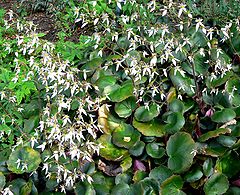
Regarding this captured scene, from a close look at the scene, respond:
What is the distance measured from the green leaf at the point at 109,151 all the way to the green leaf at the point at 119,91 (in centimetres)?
31

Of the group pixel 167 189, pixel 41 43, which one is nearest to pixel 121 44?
pixel 41 43

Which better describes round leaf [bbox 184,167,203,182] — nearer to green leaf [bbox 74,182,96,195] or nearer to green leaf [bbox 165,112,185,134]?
green leaf [bbox 165,112,185,134]

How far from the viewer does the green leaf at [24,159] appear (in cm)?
305

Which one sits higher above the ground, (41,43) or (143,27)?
(41,43)

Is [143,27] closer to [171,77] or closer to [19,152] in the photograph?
[171,77]

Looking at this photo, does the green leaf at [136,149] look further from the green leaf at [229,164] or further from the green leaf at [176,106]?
the green leaf at [229,164]

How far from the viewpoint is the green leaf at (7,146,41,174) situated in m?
3.05

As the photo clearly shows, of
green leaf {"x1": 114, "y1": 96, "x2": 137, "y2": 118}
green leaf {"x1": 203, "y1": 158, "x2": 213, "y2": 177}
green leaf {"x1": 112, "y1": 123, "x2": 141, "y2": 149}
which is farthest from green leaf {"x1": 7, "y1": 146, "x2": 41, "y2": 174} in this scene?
green leaf {"x1": 203, "y1": 158, "x2": 213, "y2": 177}

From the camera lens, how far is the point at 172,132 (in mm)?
3213

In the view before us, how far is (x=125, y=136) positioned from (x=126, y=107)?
251 millimetres

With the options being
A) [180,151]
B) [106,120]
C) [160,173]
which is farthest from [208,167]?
[106,120]

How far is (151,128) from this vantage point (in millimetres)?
3326

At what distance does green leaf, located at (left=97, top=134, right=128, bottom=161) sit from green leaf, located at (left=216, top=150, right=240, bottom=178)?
0.69 meters

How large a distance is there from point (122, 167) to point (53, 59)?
91 centimetres
